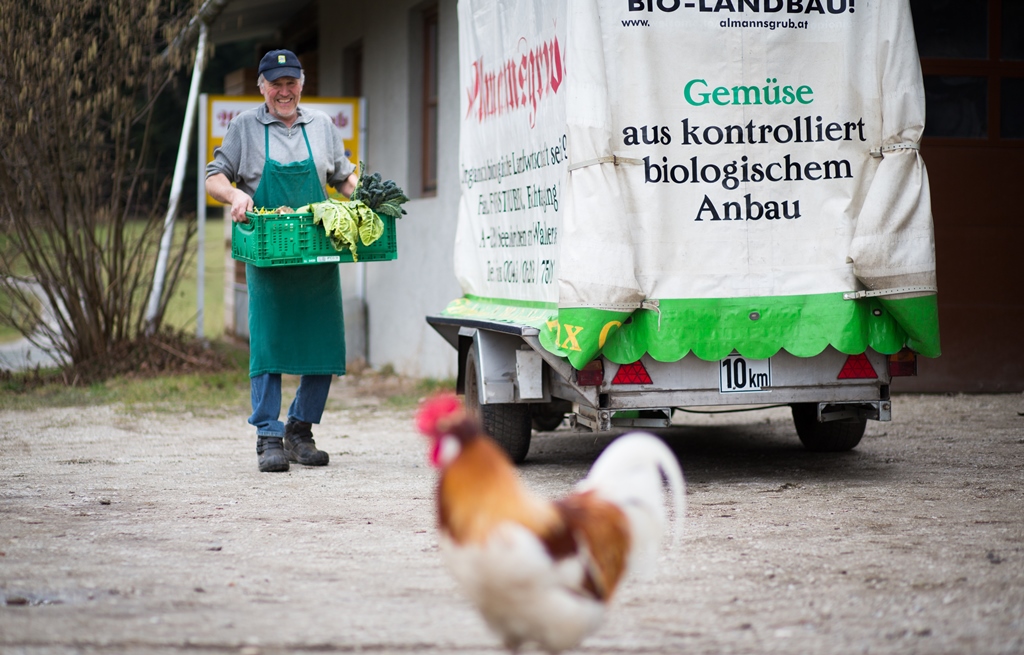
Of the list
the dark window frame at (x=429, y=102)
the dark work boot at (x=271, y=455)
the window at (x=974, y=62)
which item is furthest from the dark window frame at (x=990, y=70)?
the dark work boot at (x=271, y=455)

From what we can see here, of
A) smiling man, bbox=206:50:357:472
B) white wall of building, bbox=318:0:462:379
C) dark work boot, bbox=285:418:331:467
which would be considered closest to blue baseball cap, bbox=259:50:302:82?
smiling man, bbox=206:50:357:472

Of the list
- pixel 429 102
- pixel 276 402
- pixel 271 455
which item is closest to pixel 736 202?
pixel 276 402

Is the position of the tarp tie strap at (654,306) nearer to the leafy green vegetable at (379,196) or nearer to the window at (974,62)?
the leafy green vegetable at (379,196)

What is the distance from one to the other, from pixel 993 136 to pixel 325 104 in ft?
24.3

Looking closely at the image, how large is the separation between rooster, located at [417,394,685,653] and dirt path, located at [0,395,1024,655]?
634 millimetres

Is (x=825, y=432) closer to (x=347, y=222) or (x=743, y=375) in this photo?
(x=743, y=375)

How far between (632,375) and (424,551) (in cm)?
171

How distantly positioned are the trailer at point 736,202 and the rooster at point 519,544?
2911 millimetres

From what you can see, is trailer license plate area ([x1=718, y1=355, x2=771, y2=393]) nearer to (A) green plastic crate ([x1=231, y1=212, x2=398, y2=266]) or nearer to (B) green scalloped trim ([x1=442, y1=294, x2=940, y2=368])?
(B) green scalloped trim ([x1=442, y1=294, x2=940, y2=368])

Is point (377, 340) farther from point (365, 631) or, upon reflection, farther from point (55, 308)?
point (365, 631)

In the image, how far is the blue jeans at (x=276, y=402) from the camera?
7.38 metres

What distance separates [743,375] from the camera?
6.47m

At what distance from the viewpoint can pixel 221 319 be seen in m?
23.0

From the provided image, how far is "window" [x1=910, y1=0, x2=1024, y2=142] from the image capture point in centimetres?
1015
